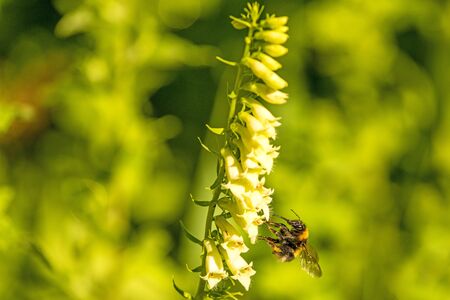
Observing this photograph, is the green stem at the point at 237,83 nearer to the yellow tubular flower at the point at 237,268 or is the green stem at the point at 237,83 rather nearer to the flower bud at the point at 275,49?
the flower bud at the point at 275,49

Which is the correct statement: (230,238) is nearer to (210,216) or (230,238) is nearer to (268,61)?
(210,216)

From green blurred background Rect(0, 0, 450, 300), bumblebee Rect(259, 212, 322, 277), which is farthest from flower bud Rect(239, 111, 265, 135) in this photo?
green blurred background Rect(0, 0, 450, 300)

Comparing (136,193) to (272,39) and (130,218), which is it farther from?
(272,39)

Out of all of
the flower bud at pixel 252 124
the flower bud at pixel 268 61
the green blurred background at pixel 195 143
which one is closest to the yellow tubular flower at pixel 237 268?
the flower bud at pixel 252 124

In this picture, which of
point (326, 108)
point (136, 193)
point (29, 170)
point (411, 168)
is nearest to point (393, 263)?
point (411, 168)

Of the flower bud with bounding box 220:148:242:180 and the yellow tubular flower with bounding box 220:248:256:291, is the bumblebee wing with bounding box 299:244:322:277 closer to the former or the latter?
the yellow tubular flower with bounding box 220:248:256:291

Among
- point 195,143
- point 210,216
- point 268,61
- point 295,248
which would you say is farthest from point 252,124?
point 195,143
